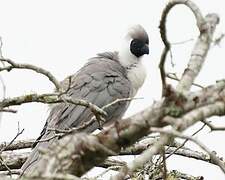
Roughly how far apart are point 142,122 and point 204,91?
274mm

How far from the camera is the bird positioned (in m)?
5.31

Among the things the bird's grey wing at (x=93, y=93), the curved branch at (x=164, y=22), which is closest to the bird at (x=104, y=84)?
the bird's grey wing at (x=93, y=93)

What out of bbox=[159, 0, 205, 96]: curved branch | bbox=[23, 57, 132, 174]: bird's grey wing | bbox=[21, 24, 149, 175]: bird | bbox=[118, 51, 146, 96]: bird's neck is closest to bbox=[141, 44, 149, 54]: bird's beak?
bbox=[21, 24, 149, 175]: bird

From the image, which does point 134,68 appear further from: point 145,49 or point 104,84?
point 104,84

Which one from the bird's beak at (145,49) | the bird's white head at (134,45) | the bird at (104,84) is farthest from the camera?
the bird's beak at (145,49)

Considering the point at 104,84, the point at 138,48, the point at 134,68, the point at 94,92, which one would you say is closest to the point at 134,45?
the point at 138,48

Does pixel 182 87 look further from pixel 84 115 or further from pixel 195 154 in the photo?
pixel 84 115

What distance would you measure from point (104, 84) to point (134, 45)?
144 cm

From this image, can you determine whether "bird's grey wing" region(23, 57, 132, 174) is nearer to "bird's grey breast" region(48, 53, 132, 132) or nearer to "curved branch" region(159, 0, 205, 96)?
"bird's grey breast" region(48, 53, 132, 132)

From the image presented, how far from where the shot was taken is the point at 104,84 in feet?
19.1

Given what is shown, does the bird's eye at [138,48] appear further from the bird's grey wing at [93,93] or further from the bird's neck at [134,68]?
the bird's grey wing at [93,93]

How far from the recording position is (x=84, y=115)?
5.32 metres

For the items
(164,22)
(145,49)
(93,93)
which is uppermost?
(164,22)

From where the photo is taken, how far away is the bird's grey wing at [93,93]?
5340mm
